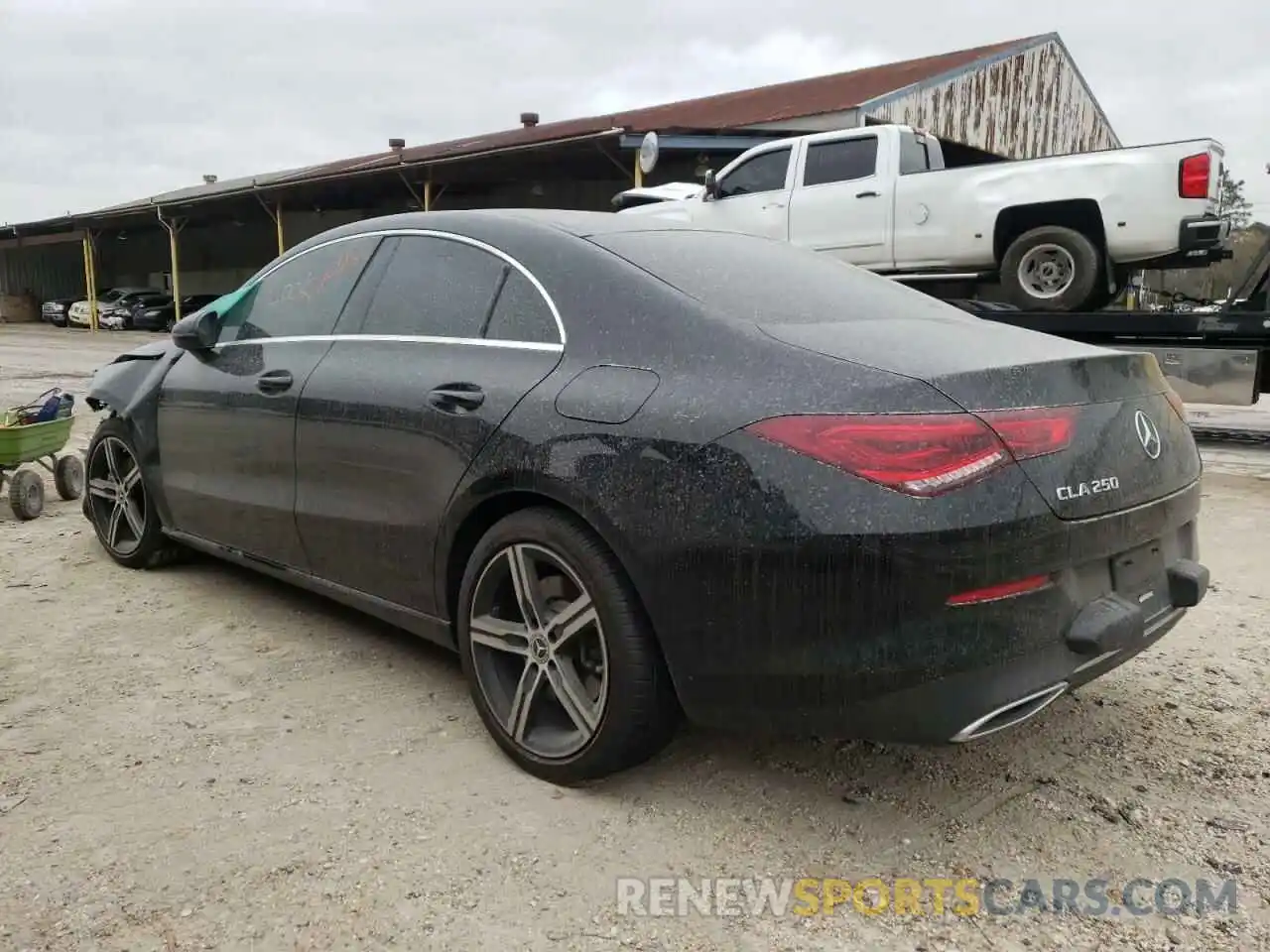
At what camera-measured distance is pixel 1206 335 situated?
27.1ft

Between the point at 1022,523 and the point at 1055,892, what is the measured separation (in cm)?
83

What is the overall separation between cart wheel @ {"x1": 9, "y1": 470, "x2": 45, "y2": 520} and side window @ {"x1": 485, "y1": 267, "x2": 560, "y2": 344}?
13.8ft

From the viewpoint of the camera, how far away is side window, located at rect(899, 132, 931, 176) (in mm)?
9398

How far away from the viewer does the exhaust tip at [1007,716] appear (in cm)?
217

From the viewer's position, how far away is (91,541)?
5270 millimetres

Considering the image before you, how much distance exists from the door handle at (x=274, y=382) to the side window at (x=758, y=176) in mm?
7430

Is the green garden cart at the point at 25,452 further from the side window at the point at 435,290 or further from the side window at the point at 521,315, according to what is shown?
the side window at the point at 521,315

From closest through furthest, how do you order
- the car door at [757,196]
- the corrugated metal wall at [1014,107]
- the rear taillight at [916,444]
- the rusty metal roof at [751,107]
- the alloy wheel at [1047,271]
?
the rear taillight at [916,444] → the alloy wheel at [1047,271] → the car door at [757,196] → the rusty metal roof at [751,107] → the corrugated metal wall at [1014,107]

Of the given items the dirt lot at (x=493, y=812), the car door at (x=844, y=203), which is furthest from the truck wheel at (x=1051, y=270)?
the dirt lot at (x=493, y=812)

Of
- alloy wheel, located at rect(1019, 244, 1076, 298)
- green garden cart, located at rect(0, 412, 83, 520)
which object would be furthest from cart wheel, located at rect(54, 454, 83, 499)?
alloy wheel, located at rect(1019, 244, 1076, 298)

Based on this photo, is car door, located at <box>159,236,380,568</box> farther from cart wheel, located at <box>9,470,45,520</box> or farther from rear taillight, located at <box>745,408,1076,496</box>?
cart wheel, located at <box>9,470,45,520</box>

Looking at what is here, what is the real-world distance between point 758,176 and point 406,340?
7793 mm

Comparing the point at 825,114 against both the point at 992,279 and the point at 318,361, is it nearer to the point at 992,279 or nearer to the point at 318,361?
the point at 992,279

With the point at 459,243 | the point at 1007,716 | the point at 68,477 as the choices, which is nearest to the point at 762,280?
the point at 459,243
